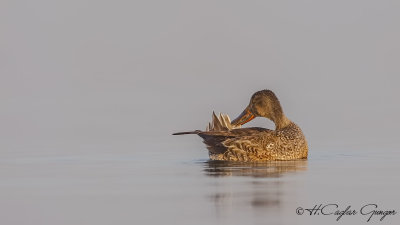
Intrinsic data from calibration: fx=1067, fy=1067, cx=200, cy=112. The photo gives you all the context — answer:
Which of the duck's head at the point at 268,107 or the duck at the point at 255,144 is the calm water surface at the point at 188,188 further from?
the duck's head at the point at 268,107

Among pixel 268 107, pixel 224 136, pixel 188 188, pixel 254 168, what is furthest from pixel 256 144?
pixel 188 188

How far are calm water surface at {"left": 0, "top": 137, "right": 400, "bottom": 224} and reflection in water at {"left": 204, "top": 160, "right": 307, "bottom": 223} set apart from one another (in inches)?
0.4

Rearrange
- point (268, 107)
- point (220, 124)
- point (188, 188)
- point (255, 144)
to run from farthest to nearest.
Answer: point (220, 124), point (268, 107), point (255, 144), point (188, 188)

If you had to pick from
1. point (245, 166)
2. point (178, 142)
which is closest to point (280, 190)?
point (245, 166)

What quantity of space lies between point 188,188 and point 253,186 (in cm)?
83

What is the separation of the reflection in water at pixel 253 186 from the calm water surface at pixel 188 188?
1 cm

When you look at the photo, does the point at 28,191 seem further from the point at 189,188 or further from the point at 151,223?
the point at 151,223

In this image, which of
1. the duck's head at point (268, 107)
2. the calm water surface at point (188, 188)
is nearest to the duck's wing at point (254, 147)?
the calm water surface at point (188, 188)

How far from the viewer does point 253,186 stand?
44.5ft

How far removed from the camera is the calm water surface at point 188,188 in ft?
36.5

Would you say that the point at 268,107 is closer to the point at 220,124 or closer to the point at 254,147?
the point at 220,124

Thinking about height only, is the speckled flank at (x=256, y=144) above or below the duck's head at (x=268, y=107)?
below

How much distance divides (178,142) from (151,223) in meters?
12.9

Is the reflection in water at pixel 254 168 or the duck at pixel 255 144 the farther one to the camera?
the duck at pixel 255 144
